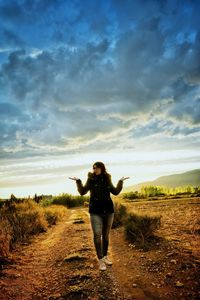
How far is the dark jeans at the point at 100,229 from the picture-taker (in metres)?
6.78

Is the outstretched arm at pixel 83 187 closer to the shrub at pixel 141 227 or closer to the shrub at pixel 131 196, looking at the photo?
the shrub at pixel 141 227

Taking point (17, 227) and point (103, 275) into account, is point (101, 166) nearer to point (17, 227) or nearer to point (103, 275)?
point (103, 275)

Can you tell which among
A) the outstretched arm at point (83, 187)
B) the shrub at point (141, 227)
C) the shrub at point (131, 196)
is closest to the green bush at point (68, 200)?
the shrub at point (131, 196)

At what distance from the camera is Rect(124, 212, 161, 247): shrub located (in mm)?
9156

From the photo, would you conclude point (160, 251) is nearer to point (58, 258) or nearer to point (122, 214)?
point (58, 258)

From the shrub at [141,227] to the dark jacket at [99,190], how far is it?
2.46m

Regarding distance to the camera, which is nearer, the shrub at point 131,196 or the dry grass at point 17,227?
the dry grass at point 17,227

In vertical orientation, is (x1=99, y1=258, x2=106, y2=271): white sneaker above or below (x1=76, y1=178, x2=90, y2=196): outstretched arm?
below

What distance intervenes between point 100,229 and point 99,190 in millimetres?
904

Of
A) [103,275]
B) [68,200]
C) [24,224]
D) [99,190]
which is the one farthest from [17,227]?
[68,200]

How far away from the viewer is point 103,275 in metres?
6.24

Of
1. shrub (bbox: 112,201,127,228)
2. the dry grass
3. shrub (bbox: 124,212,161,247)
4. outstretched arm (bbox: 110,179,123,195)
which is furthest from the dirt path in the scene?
shrub (bbox: 112,201,127,228)

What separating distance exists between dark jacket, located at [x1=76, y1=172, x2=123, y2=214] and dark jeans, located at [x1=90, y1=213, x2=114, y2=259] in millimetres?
137

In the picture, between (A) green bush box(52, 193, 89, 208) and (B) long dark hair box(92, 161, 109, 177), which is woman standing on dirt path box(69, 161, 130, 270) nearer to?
(B) long dark hair box(92, 161, 109, 177)
